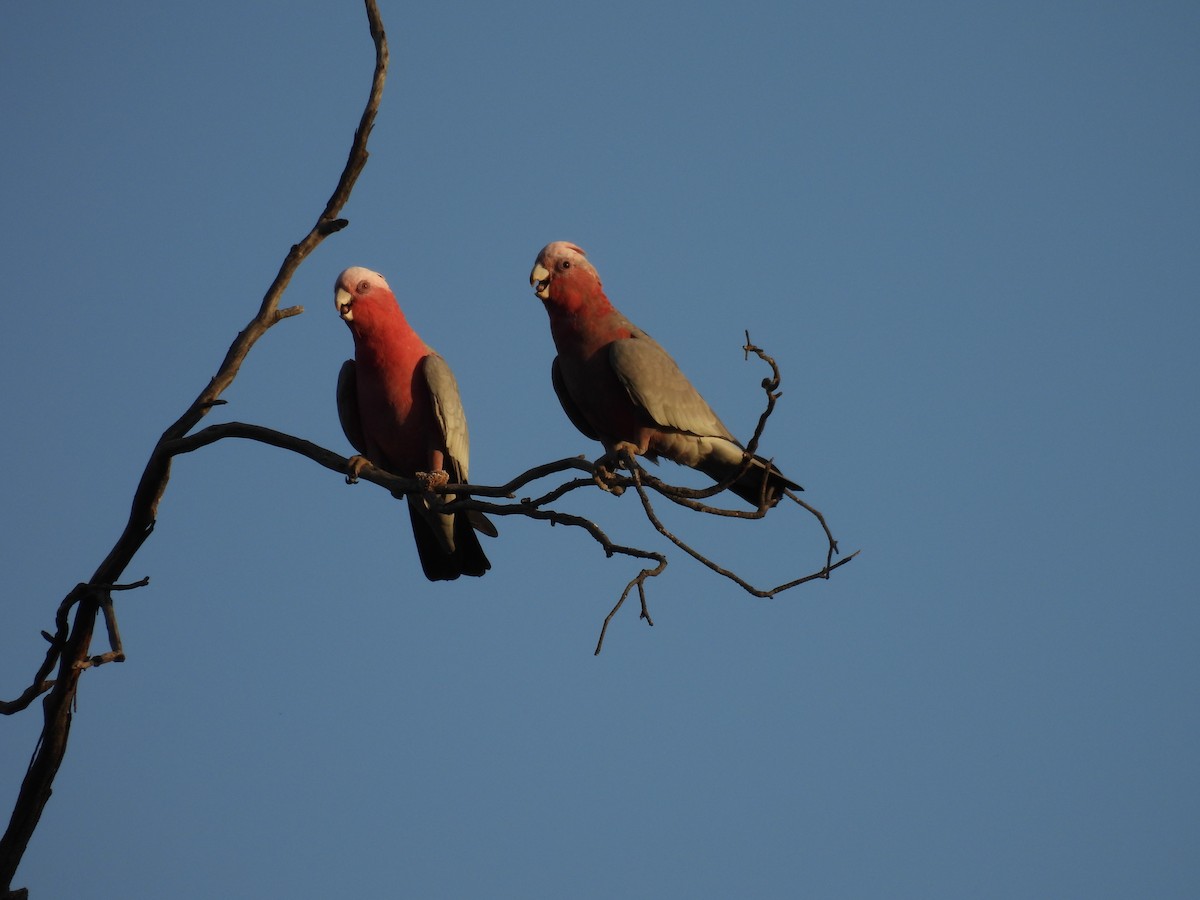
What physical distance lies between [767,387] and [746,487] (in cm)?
201

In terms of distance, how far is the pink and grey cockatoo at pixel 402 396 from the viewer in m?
6.94

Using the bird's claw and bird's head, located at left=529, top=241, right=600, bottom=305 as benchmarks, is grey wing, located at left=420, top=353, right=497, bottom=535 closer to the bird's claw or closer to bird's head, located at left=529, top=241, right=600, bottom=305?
the bird's claw

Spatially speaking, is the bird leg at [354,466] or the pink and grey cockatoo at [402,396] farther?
the pink and grey cockatoo at [402,396]

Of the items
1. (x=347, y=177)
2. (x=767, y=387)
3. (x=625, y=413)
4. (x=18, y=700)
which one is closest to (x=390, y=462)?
(x=625, y=413)

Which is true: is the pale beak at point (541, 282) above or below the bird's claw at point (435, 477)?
above

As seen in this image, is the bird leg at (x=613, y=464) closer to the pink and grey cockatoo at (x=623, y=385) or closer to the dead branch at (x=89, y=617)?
the pink and grey cockatoo at (x=623, y=385)

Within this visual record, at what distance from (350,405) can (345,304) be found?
2.05ft

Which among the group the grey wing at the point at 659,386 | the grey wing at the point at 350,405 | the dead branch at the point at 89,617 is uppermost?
the grey wing at the point at 350,405

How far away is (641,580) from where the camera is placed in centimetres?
523

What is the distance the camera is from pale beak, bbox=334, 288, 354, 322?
23.0 feet

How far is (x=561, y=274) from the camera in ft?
22.9

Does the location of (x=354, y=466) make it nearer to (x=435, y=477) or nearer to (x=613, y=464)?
(x=435, y=477)

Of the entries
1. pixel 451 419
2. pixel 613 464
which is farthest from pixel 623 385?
pixel 451 419

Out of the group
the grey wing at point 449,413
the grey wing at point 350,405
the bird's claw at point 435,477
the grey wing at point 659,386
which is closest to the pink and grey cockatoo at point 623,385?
the grey wing at point 659,386
